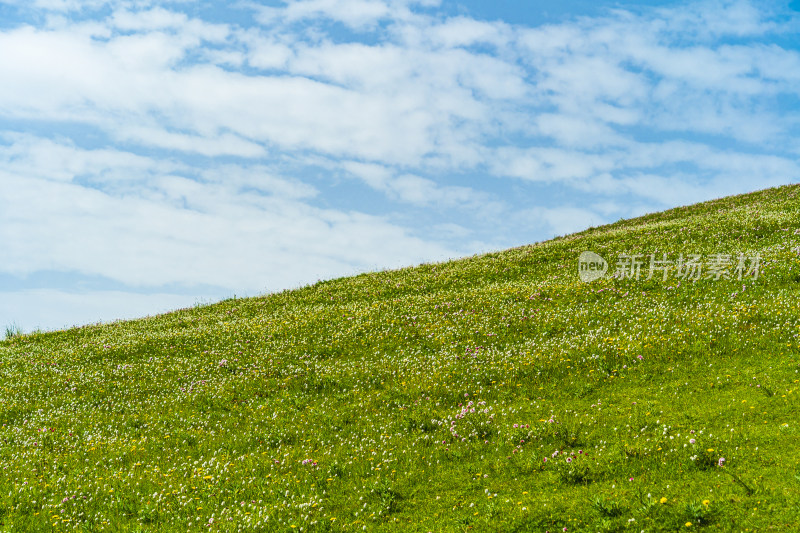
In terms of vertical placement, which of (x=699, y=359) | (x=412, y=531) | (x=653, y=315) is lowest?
(x=412, y=531)

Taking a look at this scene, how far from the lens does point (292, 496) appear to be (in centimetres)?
1277

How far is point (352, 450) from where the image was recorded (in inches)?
592

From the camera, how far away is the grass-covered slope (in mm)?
11211

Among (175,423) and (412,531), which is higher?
(175,423)

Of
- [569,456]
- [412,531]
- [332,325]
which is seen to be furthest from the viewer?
[332,325]

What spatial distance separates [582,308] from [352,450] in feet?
47.4

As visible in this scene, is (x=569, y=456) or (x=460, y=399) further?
(x=460, y=399)

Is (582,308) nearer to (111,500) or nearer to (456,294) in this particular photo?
(456,294)

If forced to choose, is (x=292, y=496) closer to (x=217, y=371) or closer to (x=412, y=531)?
(x=412, y=531)

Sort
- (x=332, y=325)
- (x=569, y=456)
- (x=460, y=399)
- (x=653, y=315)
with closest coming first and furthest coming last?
(x=569, y=456), (x=460, y=399), (x=653, y=315), (x=332, y=325)

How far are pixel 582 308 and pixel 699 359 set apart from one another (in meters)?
7.45

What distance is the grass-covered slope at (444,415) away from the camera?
11211 mm

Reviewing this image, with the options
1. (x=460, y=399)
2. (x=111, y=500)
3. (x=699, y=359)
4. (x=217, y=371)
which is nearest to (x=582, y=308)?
(x=699, y=359)

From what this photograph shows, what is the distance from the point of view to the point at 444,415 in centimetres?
1652
